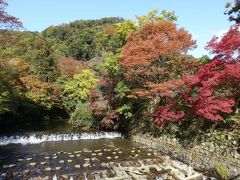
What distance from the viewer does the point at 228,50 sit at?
13461 millimetres

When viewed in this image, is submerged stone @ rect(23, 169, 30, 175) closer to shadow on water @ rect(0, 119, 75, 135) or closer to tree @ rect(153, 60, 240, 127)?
tree @ rect(153, 60, 240, 127)

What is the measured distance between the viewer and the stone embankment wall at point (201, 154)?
12334mm

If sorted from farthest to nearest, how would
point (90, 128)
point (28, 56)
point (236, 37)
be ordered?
point (28, 56) → point (90, 128) → point (236, 37)

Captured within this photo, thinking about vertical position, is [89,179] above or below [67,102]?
below

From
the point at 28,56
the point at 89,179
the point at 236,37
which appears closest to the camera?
the point at 89,179

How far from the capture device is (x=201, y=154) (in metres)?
14.1

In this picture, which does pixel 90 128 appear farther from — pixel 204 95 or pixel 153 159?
pixel 204 95

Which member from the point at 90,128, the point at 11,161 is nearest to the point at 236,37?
the point at 11,161

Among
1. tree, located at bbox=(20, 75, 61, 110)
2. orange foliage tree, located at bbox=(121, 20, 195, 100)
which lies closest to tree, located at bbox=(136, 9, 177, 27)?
orange foliage tree, located at bbox=(121, 20, 195, 100)

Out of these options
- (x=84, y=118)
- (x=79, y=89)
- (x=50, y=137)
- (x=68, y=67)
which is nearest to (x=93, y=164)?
(x=50, y=137)

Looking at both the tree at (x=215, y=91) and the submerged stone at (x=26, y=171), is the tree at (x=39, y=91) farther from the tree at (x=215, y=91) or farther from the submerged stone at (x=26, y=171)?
the tree at (x=215, y=91)

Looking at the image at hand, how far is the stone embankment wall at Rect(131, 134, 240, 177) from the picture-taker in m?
12.3

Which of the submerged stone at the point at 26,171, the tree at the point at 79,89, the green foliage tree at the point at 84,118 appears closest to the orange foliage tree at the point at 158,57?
the green foliage tree at the point at 84,118

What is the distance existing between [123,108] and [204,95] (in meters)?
8.72
